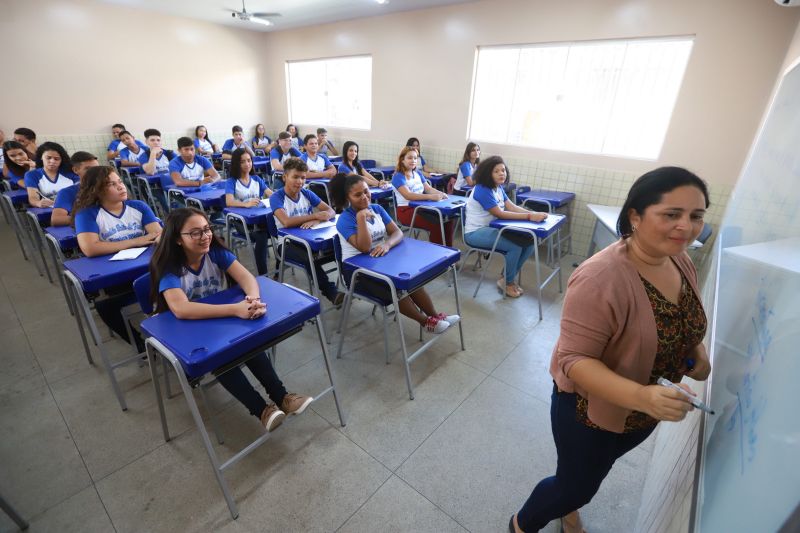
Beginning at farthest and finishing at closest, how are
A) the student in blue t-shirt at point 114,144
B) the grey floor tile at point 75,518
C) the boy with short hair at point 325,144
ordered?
the boy with short hair at point 325,144, the student in blue t-shirt at point 114,144, the grey floor tile at point 75,518

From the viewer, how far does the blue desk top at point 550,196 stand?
4301 millimetres

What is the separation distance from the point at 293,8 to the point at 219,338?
628cm

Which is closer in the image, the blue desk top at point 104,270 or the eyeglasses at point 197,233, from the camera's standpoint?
the eyeglasses at point 197,233

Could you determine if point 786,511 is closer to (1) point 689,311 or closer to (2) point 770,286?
(2) point 770,286

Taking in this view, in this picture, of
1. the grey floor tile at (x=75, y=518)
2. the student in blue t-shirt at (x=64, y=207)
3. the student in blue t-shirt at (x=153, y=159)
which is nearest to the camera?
the grey floor tile at (x=75, y=518)

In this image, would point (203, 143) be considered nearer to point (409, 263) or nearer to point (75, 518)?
point (409, 263)

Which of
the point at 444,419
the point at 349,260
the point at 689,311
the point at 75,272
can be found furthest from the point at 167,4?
the point at 689,311

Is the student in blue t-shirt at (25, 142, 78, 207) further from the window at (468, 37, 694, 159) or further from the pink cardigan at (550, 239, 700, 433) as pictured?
the window at (468, 37, 694, 159)

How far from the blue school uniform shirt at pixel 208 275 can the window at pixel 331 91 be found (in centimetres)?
545

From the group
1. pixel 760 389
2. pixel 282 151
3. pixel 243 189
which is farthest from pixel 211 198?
pixel 760 389

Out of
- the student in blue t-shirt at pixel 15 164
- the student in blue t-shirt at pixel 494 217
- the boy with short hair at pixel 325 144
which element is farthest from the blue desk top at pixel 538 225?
the student in blue t-shirt at pixel 15 164

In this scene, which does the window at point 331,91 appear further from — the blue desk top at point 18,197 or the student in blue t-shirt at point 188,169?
the blue desk top at point 18,197

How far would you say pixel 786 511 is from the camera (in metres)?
0.41

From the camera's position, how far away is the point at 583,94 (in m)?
4.41
